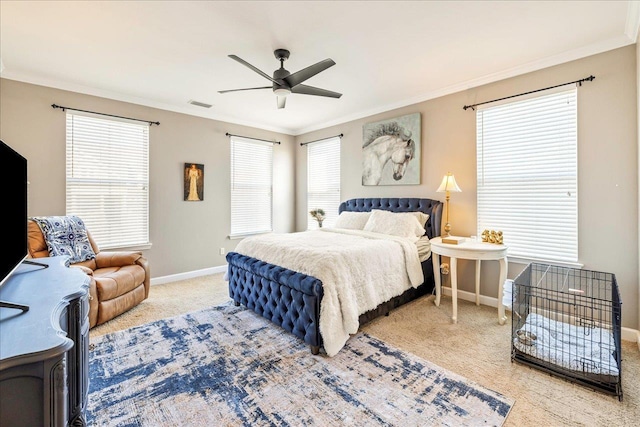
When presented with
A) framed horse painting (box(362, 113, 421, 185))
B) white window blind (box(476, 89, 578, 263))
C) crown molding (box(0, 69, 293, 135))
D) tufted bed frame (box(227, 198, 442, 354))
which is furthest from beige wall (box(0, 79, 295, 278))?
white window blind (box(476, 89, 578, 263))

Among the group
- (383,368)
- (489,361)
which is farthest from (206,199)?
(489,361)

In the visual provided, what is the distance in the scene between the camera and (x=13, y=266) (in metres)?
1.51

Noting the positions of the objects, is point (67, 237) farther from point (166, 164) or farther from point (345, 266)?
point (345, 266)

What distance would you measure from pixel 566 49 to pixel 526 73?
40cm

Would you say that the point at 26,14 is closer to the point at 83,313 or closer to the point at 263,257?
the point at 83,313

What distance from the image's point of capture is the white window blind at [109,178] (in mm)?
3867

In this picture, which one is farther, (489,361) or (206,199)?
(206,199)

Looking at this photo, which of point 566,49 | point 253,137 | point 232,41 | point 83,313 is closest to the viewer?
point 83,313

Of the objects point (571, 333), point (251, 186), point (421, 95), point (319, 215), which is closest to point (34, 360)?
point (571, 333)

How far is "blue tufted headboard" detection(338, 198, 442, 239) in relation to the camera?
3.98m

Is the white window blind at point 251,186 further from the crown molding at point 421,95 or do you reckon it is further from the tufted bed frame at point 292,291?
the tufted bed frame at point 292,291

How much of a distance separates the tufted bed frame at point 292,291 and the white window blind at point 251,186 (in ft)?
6.93

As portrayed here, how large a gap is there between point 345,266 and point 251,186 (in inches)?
140

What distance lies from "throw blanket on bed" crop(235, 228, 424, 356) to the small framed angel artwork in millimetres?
1868
